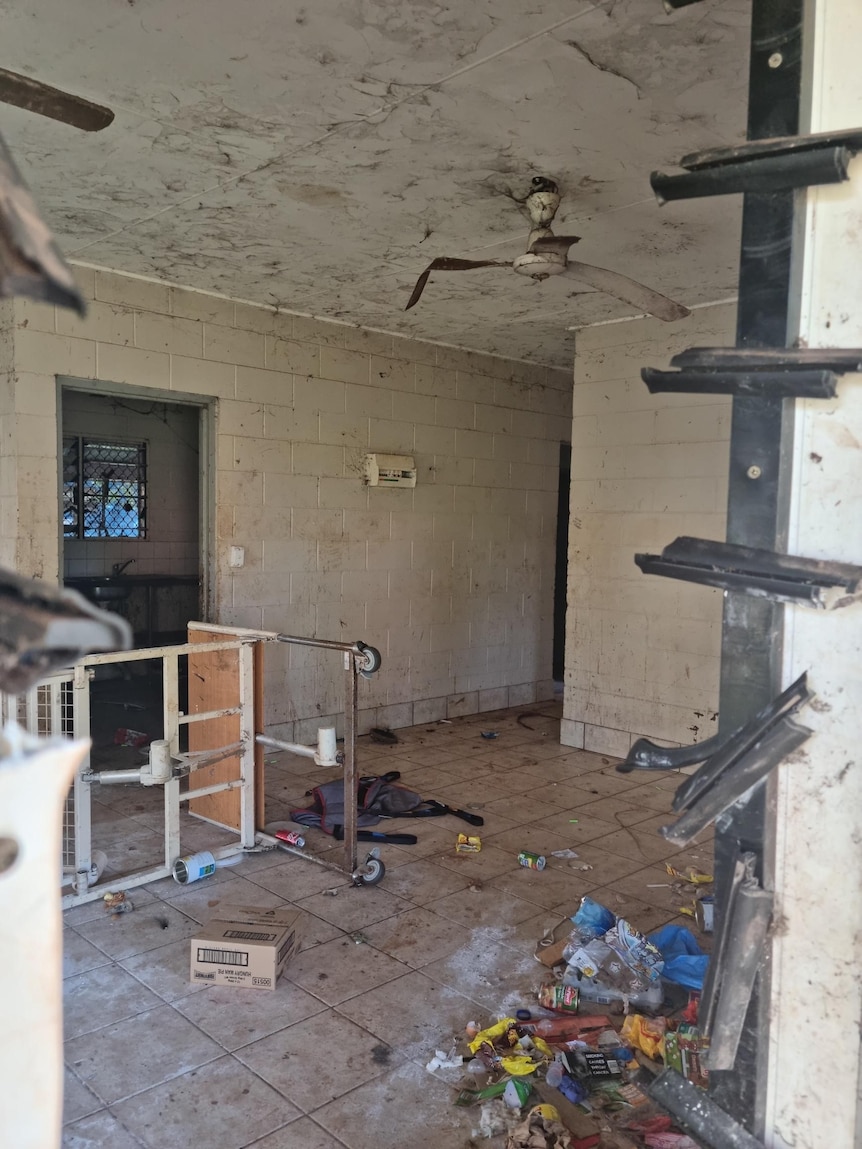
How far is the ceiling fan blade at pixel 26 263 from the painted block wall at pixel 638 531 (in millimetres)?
4706

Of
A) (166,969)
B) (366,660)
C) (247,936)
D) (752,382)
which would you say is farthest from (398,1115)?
(752,382)

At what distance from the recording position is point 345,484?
18.6 ft

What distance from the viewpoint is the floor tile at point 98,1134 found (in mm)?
1944

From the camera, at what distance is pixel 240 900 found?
10.7 feet

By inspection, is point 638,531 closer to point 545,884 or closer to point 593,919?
point 545,884

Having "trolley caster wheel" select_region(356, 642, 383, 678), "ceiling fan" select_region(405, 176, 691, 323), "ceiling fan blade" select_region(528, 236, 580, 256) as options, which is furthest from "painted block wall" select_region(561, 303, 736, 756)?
"trolley caster wheel" select_region(356, 642, 383, 678)

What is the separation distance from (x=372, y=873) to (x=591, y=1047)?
131 cm

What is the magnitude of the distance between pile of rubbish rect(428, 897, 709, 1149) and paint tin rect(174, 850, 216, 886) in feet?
4.77

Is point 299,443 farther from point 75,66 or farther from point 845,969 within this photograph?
point 845,969

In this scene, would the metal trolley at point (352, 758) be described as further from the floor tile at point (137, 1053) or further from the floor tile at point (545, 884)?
the floor tile at point (137, 1053)

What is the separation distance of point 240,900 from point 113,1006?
763mm


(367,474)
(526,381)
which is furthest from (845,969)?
(526,381)

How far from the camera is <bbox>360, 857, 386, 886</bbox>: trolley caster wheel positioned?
3408 millimetres

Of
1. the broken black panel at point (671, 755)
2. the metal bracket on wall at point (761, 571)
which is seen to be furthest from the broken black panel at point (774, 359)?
the broken black panel at point (671, 755)
